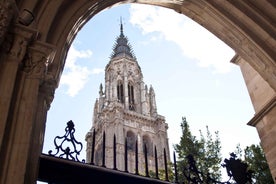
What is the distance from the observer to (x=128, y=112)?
1855 inches

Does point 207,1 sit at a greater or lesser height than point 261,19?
greater

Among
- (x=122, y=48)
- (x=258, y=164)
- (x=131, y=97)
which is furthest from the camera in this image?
(x=122, y=48)

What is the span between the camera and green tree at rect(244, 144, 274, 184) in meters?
11.3

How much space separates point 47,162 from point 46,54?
1.09 meters

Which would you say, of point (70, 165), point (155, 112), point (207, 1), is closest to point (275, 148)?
point (207, 1)

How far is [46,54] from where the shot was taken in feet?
Answer: 10.1

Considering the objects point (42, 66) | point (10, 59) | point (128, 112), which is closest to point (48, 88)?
point (42, 66)

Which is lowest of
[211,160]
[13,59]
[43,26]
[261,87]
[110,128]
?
[13,59]

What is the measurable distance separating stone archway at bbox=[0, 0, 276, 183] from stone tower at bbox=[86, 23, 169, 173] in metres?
36.2

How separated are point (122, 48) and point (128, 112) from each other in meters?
15.1

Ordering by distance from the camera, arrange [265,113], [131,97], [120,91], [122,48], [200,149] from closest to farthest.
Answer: [265,113] → [200,149] → [120,91] → [131,97] → [122,48]

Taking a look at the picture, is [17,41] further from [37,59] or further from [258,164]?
[258,164]

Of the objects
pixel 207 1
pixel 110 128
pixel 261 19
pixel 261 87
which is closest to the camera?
pixel 261 19

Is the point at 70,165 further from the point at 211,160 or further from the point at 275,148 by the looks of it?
the point at 211,160
